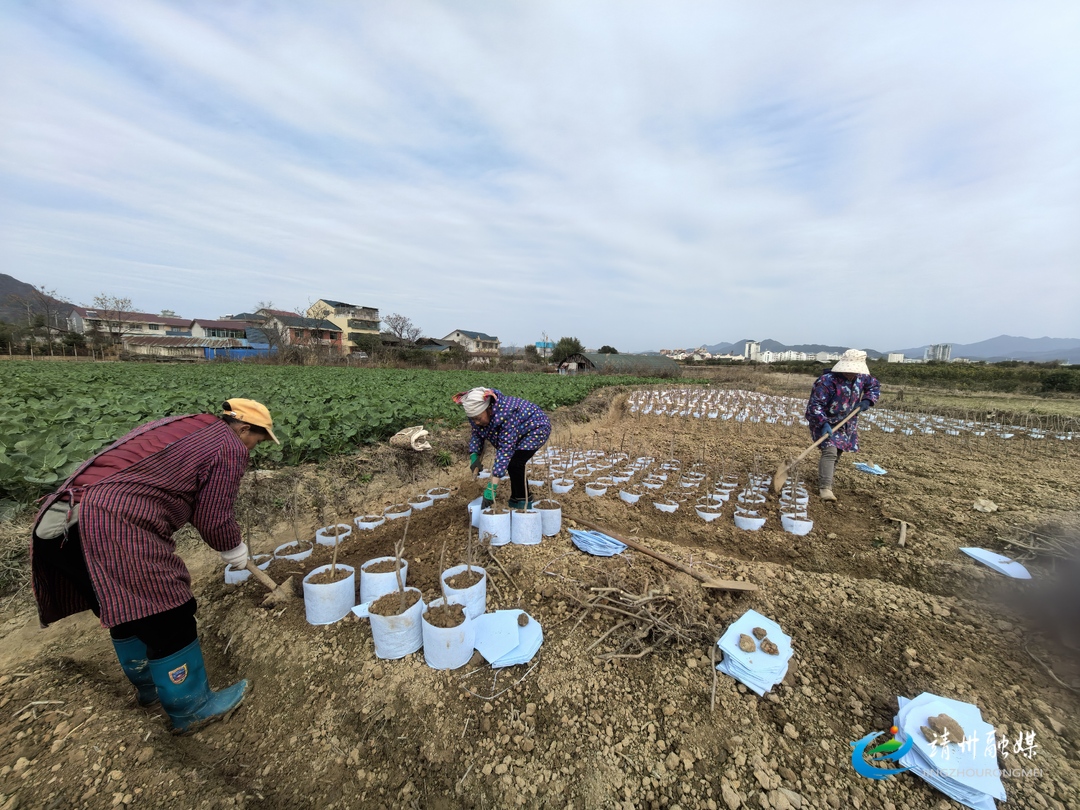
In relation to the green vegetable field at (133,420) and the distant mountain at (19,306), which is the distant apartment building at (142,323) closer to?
the distant mountain at (19,306)

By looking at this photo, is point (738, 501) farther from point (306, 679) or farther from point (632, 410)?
point (632, 410)

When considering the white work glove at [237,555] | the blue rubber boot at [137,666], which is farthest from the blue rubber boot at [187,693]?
the white work glove at [237,555]

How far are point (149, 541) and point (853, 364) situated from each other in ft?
25.6

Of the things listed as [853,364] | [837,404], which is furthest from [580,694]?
[853,364]

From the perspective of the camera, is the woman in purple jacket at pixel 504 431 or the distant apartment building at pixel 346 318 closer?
the woman in purple jacket at pixel 504 431

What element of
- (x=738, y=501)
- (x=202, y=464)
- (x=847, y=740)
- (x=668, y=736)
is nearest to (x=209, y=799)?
(x=202, y=464)

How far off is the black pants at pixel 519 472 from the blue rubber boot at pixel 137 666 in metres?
3.13

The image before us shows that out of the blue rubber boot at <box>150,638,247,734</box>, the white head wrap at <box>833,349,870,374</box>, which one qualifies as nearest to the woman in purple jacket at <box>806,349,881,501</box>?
the white head wrap at <box>833,349,870,374</box>

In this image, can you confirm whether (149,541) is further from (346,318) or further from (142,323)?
(142,323)

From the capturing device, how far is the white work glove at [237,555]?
2791 millimetres

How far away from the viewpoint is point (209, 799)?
1.98 m

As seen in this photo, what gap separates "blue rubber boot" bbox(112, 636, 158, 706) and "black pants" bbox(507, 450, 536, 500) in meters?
3.13

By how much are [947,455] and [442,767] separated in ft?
39.5

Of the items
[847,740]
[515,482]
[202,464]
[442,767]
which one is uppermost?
[202,464]
